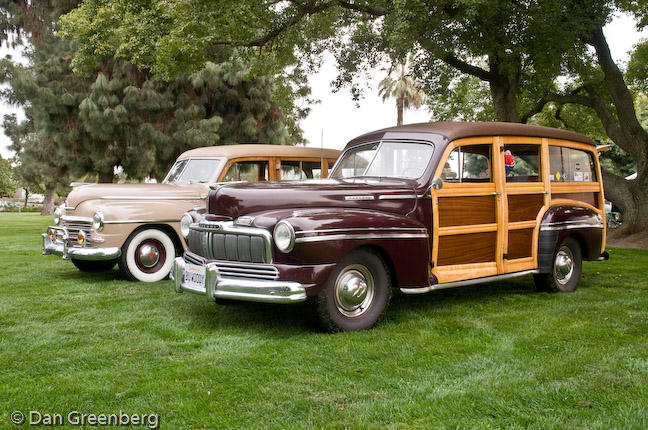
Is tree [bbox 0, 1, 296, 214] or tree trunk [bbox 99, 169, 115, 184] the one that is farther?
tree trunk [bbox 99, 169, 115, 184]

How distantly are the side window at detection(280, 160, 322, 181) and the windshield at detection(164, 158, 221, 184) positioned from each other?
106cm

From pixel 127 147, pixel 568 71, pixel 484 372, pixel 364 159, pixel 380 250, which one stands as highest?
pixel 568 71

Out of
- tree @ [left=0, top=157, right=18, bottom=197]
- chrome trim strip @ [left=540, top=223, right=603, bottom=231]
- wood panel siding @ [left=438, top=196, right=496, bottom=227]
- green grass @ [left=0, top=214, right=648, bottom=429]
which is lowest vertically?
green grass @ [left=0, top=214, right=648, bottom=429]

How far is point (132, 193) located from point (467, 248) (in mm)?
4965

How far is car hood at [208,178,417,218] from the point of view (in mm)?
5754

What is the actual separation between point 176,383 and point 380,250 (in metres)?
2.39

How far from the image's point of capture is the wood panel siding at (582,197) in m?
7.71

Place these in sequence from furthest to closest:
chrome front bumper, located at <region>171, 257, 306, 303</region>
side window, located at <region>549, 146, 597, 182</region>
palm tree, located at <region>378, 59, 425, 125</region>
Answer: palm tree, located at <region>378, 59, 425, 125</region>
side window, located at <region>549, 146, 597, 182</region>
chrome front bumper, located at <region>171, 257, 306, 303</region>

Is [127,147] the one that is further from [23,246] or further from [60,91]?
[23,246]

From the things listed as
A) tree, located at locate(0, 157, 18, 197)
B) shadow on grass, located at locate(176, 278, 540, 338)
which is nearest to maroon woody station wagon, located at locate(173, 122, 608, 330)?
shadow on grass, located at locate(176, 278, 540, 338)

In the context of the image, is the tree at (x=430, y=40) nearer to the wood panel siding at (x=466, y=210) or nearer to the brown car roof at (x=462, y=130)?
the brown car roof at (x=462, y=130)

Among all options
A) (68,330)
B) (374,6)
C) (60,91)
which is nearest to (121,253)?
(68,330)

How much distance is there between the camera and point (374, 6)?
1477 centimetres

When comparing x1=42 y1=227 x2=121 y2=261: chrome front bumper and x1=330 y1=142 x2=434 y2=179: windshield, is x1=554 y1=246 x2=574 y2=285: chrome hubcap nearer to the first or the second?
x1=330 y1=142 x2=434 y2=179: windshield
